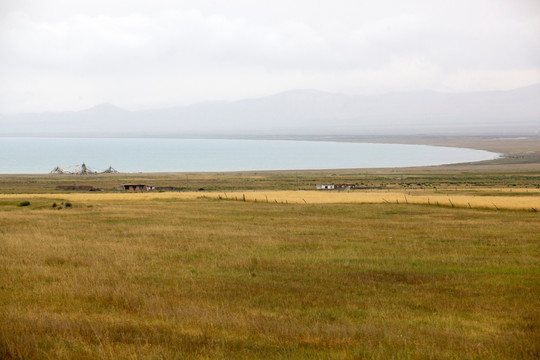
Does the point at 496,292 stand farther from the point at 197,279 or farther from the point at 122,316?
the point at 122,316

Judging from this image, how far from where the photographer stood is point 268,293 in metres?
13.4

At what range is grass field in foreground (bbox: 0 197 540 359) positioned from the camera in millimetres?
8812


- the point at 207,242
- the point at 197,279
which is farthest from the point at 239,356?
the point at 207,242

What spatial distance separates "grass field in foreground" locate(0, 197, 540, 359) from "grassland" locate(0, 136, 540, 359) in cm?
4

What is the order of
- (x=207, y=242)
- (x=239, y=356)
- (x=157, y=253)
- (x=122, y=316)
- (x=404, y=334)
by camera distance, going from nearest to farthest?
(x=239, y=356) < (x=404, y=334) < (x=122, y=316) < (x=157, y=253) < (x=207, y=242)

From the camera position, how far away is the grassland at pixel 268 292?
8805 millimetres

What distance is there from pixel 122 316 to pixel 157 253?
904 centimetres

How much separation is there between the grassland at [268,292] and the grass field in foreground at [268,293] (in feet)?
0.12

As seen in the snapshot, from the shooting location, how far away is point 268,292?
1347 cm

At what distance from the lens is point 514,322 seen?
35.5ft

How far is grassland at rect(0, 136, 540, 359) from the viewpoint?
8805 mm

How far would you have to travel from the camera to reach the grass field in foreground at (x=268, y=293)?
8.81 metres

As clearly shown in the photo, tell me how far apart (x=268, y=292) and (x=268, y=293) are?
11 cm

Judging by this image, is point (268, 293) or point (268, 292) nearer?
point (268, 293)
